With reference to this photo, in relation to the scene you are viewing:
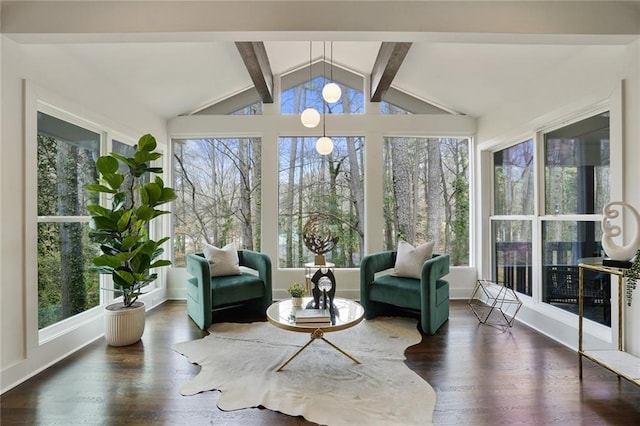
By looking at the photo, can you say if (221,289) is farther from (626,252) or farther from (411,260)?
(626,252)

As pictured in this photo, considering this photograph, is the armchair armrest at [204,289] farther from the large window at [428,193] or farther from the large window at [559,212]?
the large window at [559,212]

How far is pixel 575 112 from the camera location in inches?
119

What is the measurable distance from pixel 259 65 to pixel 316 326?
296cm

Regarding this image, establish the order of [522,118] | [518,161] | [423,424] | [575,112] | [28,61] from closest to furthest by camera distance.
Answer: [423,424] < [28,61] < [575,112] < [522,118] < [518,161]

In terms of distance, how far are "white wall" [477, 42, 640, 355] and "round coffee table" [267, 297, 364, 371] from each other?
2.07 meters

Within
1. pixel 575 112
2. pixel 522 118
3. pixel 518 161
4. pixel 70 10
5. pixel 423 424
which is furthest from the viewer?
pixel 518 161

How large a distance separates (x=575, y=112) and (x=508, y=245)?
1821 mm

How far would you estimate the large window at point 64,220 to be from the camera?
2.83m

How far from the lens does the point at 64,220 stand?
3035 millimetres

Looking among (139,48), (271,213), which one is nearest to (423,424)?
(271,213)

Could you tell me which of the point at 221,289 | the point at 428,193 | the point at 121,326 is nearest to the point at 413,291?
the point at 428,193

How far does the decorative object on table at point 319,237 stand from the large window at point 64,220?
2.46 metres

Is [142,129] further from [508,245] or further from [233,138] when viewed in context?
[508,245]

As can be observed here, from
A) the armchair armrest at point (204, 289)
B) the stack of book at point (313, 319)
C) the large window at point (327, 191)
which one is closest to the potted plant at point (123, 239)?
the armchair armrest at point (204, 289)
